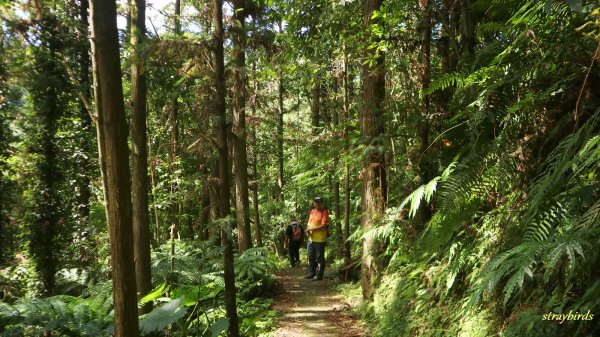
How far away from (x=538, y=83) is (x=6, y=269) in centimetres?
1271

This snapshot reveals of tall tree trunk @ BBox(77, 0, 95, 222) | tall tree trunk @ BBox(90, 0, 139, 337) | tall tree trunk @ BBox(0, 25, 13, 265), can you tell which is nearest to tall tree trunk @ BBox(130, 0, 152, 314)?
tall tree trunk @ BBox(90, 0, 139, 337)

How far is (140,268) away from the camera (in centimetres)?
662

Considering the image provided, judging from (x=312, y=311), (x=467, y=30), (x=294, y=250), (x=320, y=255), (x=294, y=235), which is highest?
(x=467, y=30)

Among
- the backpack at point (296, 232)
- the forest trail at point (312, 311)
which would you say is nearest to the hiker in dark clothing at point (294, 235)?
the backpack at point (296, 232)

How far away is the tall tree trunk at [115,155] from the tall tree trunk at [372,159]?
12.5 feet

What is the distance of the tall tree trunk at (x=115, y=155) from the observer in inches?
143

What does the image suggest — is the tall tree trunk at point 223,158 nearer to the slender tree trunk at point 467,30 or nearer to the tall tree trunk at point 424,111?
the tall tree trunk at point 424,111

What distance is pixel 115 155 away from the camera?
3613mm

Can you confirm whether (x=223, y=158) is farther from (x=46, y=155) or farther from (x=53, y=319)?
(x=46, y=155)

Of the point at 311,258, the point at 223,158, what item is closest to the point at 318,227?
the point at 311,258

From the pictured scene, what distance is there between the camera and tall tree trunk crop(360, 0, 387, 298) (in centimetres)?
638

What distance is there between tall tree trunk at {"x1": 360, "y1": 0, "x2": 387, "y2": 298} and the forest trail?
0.72m

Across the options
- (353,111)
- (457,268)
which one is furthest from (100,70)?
(353,111)

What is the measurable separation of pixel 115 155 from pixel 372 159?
164 inches
